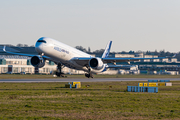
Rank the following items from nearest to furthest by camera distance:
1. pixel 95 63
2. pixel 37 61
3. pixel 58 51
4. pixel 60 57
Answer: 1. pixel 58 51
2. pixel 60 57
3. pixel 37 61
4. pixel 95 63

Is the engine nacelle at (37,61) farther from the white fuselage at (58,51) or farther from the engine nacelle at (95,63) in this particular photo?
the engine nacelle at (95,63)

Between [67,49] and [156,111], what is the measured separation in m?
43.1

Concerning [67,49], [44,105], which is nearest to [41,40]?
[67,49]

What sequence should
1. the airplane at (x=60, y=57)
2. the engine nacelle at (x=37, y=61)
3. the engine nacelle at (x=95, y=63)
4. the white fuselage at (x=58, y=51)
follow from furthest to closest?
the engine nacelle at (x=95, y=63) → the engine nacelle at (x=37, y=61) → the airplane at (x=60, y=57) → the white fuselage at (x=58, y=51)

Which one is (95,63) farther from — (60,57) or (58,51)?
(58,51)

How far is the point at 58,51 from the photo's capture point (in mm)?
57250

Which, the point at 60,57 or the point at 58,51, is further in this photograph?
the point at 60,57

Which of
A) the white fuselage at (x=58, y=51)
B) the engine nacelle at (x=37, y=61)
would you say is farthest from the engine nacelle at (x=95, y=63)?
the engine nacelle at (x=37, y=61)

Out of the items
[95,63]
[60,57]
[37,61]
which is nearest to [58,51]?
[60,57]

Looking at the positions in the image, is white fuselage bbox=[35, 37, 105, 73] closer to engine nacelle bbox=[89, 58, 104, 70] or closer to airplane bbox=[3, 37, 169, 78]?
airplane bbox=[3, 37, 169, 78]

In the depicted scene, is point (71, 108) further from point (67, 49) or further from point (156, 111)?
point (67, 49)

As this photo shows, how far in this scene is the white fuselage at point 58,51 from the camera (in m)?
55.0

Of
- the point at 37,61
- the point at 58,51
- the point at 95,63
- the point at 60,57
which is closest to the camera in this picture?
the point at 58,51

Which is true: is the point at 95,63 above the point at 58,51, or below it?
below
